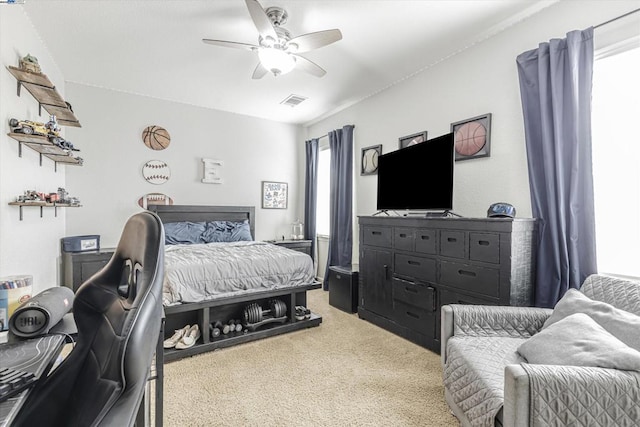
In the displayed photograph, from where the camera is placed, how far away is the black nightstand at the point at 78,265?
138 inches

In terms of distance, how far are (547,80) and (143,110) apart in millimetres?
4638

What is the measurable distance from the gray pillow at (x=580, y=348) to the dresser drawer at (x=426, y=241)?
116 cm

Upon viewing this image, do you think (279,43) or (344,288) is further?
(344,288)

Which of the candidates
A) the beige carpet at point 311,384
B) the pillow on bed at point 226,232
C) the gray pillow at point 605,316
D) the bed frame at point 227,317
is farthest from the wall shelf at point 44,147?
the gray pillow at point 605,316

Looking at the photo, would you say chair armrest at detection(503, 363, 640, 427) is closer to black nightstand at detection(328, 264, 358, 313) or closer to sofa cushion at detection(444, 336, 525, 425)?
sofa cushion at detection(444, 336, 525, 425)

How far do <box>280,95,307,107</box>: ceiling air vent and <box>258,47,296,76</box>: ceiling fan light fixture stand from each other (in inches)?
71.9

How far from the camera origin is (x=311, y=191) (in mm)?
5211

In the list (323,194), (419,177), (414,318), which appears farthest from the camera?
(323,194)

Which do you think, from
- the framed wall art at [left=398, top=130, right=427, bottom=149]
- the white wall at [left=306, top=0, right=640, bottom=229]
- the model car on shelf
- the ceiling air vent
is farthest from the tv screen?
the model car on shelf

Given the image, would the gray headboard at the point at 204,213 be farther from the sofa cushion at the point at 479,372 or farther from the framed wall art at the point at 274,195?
the sofa cushion at the point at 479,372

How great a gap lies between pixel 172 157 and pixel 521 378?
186 inches

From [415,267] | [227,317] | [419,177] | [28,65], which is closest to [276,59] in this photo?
[419,177]

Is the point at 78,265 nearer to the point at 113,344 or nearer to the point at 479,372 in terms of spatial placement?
the point at 113,344

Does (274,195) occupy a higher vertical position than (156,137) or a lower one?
lower
